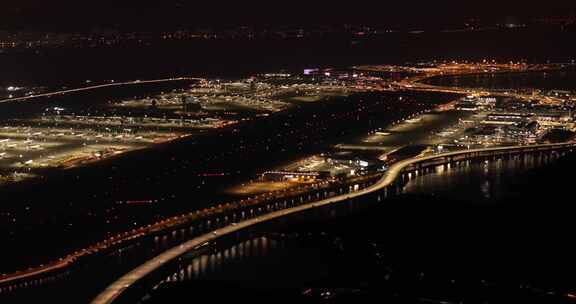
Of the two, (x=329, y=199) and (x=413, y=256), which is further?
(x=329, y=199)

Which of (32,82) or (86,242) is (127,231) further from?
(32,82)

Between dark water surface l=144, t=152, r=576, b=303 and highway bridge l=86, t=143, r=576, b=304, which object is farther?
highway bridge l=86, t=143, r=576, b=304

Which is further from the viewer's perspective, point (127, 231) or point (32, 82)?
point (32, 82)

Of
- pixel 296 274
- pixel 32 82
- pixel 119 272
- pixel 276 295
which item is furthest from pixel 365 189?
pixel 32 82

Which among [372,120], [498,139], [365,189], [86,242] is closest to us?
[86,242]

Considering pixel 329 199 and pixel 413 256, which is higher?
pixel 329 199

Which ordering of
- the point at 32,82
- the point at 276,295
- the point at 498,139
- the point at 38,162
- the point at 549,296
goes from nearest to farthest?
the point at 276,295
the point at 549,296
the point at 38,162
the point at 498,139
the point at 32,82

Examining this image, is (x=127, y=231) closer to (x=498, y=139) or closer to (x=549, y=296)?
(x=549, y=296)

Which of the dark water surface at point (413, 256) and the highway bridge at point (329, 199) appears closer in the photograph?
the dark water surface at point (413, 256)
